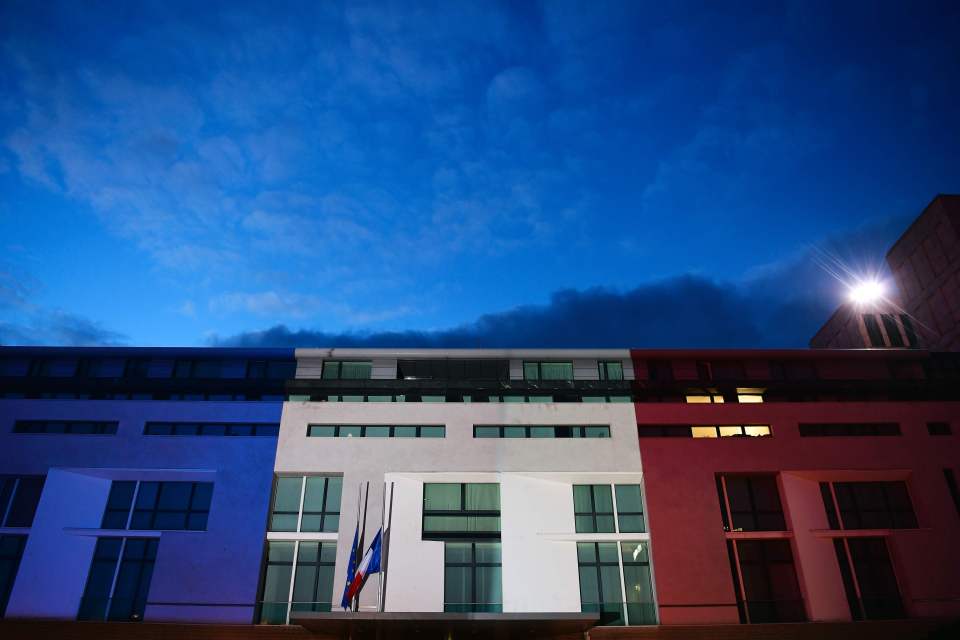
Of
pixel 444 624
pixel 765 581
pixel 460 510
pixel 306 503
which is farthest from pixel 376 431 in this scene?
pixel 765 581

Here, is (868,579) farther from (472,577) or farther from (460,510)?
(460,510)

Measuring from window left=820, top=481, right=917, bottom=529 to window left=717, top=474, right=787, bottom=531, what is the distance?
235 cm

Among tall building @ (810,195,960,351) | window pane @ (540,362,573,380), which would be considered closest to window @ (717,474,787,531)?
window pane @ (540,362,573,380)

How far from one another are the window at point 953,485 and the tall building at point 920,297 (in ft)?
41.8

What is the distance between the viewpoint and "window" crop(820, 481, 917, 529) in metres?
28.8

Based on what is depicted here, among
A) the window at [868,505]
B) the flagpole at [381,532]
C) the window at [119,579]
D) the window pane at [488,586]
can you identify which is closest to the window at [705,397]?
the window at [868,505]

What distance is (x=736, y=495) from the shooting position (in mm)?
29297

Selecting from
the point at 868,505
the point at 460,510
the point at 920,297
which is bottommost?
the point at 460,510

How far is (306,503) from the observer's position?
2880 cm

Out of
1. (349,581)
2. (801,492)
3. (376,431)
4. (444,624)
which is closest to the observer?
(444,624)

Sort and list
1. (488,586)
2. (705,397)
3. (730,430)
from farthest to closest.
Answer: (705,397) → (730,430) → (488,586)

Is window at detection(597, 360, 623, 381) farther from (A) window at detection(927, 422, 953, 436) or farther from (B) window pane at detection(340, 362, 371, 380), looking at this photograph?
(A) window at detection(927, 422, 953, 436)

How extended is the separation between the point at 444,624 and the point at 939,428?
2607 cm

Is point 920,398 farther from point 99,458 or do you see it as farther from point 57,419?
point 57,419
